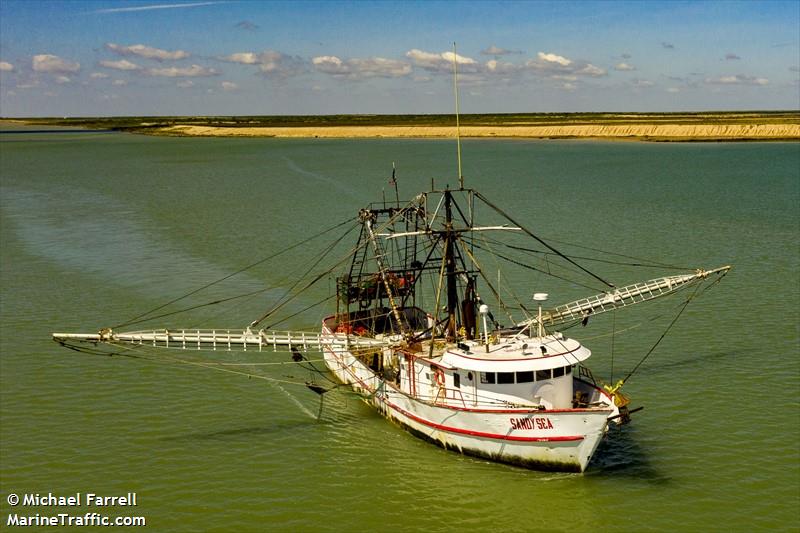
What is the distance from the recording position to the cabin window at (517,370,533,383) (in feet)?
87.1

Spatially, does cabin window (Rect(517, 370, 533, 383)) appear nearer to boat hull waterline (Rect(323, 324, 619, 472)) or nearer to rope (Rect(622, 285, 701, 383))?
boat hull waterline (Rect(323, 324, 619, 472))

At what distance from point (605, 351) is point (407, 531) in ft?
58.3

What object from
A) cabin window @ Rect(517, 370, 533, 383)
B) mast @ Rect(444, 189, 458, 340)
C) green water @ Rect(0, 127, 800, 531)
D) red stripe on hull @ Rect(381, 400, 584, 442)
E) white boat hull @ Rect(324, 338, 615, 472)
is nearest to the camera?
green water @ Rect(0, 127, 800, 531)

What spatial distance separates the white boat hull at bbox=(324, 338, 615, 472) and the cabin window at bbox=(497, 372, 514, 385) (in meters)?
1.10

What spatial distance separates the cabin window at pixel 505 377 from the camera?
87.4 feet

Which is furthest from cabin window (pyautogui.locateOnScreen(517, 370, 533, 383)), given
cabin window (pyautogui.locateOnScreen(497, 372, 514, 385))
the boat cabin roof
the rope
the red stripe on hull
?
the rope

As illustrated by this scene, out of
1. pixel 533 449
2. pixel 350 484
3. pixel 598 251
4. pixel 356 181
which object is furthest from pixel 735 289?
pixel 356 181

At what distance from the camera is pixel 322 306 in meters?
47.7

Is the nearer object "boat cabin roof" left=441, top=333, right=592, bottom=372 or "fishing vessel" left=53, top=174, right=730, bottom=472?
"fishing vessel" left=53, top=174, right=730, bottom=472

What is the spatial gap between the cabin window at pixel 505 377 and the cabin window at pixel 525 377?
26cm

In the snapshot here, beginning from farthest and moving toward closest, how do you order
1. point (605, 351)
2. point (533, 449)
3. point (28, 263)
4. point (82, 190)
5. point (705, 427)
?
point (82, 190)
point (28, 263)
point (605, 351)
point (705, 427)
point (533, 449)

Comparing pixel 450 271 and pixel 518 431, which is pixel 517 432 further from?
pixel 450 271

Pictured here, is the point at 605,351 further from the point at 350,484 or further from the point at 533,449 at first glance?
the point at 350,484

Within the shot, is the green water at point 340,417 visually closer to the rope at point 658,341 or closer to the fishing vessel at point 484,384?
the rope at point 658,341
